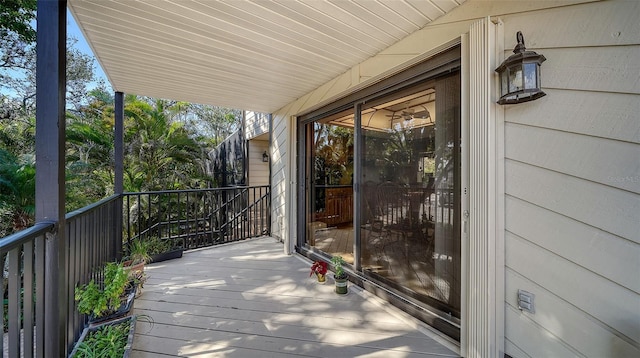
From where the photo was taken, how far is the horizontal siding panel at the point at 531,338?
1385 mm

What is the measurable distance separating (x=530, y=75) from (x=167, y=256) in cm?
415

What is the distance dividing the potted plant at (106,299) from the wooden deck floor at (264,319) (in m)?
0.23

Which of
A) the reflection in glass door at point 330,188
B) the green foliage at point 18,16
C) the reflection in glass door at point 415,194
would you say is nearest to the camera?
the reflection in glass door at point 415,194

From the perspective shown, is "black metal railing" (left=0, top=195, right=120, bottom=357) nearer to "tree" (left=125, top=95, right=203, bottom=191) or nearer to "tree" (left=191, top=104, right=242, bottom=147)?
"tree" (left=125, top=95, right=203, bottom=191)

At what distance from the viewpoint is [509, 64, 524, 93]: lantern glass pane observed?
1410 mm

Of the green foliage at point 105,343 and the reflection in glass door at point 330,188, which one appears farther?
the reflection in glass door at point 330,188

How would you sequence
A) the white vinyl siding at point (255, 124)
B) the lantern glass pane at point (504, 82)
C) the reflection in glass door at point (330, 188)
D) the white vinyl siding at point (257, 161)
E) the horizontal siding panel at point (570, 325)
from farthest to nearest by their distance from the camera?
the white vinyl siding at point (257, 161) → the white vinyl siding at point (255, 124) → the reflection in glass door at point (330, 188) → the lantern glass pane at point (504, 82) → the horizontal siding panel at point (570, 325)

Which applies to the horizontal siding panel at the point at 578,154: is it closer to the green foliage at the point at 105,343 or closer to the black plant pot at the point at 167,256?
the green foliage at the point at 105,343

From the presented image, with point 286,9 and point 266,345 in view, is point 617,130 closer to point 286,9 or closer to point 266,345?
point 286,9

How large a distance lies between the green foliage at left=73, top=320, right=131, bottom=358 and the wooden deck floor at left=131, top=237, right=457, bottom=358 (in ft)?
0.51

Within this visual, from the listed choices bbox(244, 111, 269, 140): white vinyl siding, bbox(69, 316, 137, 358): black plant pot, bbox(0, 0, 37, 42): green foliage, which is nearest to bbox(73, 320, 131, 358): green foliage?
bbox(69, 316, 137, 358): black plant pot

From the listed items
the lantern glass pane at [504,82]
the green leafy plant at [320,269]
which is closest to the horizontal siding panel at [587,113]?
the lantern glass pane at [504,82]

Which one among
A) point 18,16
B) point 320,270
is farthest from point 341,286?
point 18,16

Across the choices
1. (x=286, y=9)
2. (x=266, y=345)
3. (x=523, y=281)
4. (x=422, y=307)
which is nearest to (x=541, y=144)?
(x=523, y=281)
